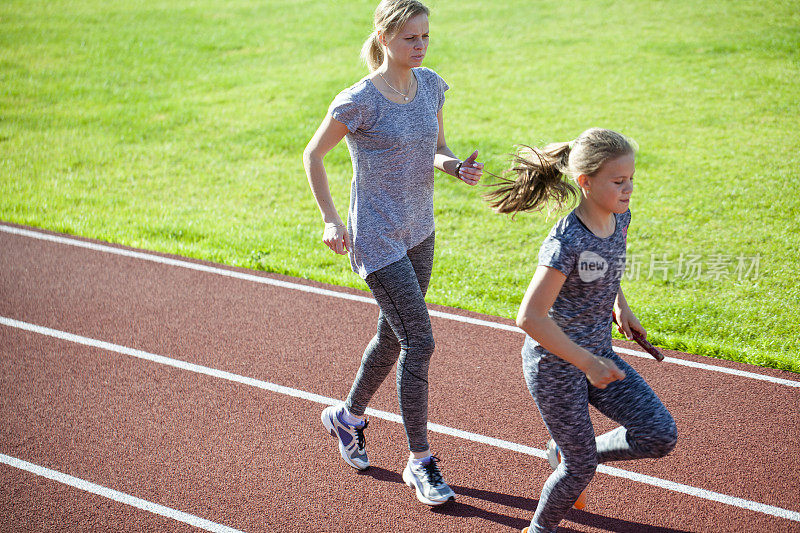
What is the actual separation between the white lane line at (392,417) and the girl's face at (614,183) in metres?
1.85

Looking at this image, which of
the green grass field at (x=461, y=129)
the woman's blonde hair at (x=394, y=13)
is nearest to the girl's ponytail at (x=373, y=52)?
the woman's blonde hair at (x=394, y=13)

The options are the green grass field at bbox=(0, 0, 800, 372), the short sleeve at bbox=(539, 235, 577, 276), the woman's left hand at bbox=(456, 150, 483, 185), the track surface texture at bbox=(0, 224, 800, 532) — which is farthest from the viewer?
the green grass field at bbox=(0, 0, 800, 372)

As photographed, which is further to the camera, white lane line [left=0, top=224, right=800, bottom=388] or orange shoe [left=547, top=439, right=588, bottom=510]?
white lane line [left=0, top=224, right=800, bottom=388]

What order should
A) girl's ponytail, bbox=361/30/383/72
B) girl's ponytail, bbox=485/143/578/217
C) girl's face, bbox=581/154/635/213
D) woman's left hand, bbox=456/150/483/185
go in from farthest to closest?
1. girl's ponytail, bbox=361/30/383/72
2. woman's left hand, bbox=456/150/483/185
3. girl's ponytail, bbox=485/143/578/217
4. girl's face, bbox=581/154/635/213

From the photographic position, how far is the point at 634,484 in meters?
4.16

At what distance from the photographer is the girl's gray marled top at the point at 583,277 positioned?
120 inches

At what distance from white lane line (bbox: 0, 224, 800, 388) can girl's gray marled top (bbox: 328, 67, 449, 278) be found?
8.38ft

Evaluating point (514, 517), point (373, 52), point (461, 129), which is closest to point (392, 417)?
point (514, 517)

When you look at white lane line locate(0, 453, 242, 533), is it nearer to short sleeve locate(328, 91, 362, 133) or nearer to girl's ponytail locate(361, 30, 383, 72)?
short sleeve locate(328, 91, 362, 133)

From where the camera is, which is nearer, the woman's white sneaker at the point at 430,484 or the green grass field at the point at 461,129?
the woman's white sneaker at the point at 430,484

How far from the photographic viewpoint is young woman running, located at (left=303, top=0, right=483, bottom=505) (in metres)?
3.59

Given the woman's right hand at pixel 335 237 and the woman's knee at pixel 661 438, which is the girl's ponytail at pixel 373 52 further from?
the woman's knee at pixel 661 438

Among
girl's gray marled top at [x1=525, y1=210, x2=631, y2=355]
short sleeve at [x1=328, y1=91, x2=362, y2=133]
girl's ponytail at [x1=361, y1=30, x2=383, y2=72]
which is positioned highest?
girl's ponytail at [x1=361, y1=30, x2=383, y2=72]

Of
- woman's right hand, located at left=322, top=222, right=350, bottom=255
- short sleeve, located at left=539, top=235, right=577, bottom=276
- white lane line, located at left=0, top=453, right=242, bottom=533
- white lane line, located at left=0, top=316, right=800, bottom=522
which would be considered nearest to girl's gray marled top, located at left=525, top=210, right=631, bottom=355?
short sleeve, located at left=539, top=235, right=577, bottom=276
